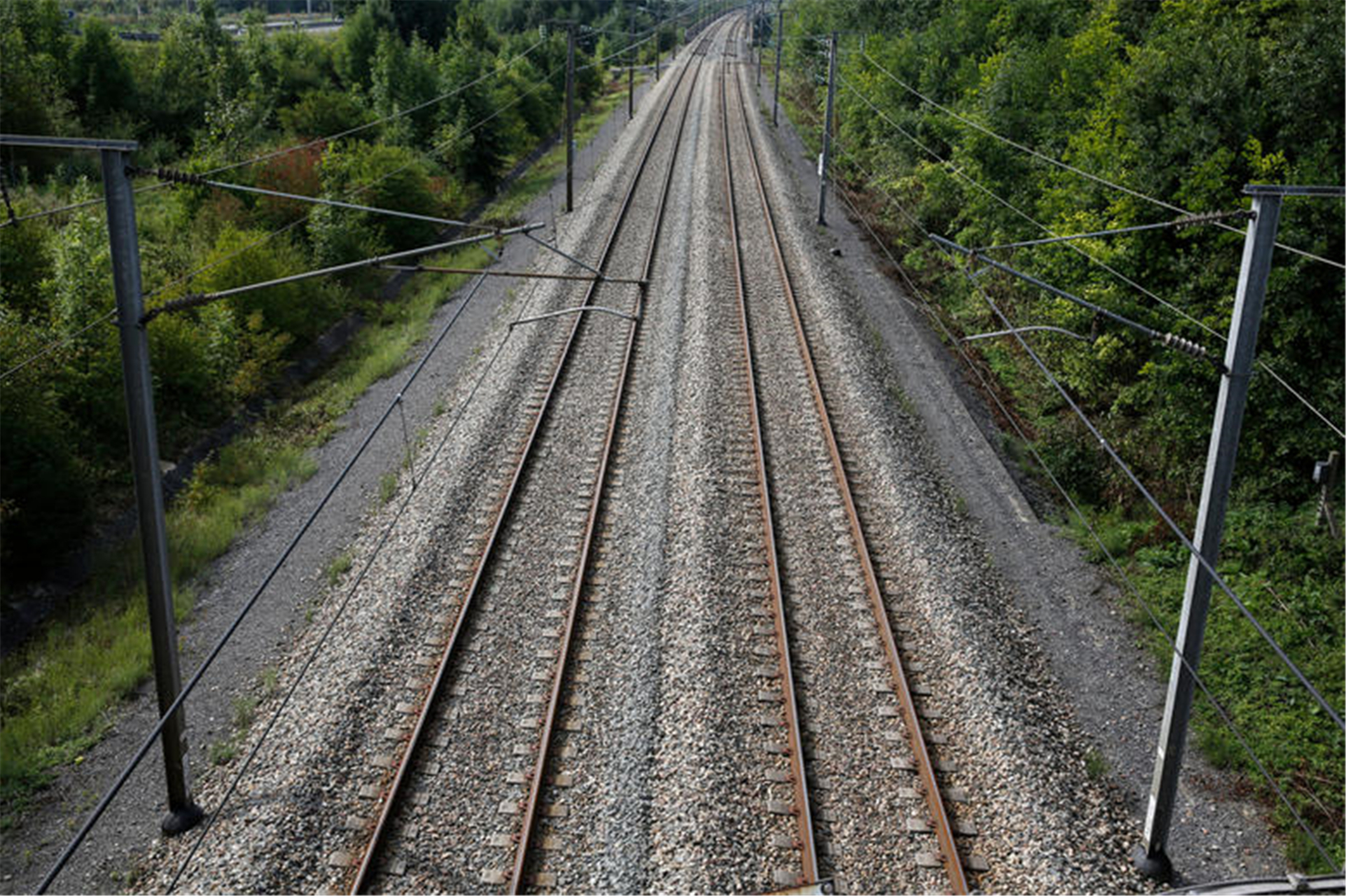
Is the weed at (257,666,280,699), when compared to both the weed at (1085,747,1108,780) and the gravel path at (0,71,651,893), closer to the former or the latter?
the gravel path at (0,71,651,893)

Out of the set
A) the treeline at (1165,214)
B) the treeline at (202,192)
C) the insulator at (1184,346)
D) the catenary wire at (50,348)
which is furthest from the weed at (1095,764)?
the treeline at (202,192)

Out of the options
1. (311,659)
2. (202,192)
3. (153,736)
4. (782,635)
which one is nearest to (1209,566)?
(782,635)

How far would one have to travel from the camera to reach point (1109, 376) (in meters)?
19.6

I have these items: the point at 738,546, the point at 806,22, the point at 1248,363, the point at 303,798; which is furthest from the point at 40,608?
the point at 806,22

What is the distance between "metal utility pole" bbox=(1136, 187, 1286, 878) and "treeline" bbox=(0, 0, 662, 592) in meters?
11.3

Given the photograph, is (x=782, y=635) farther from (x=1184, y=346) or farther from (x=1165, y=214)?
(x=1165, y=214)

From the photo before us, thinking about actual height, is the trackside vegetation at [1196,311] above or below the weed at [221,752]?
above

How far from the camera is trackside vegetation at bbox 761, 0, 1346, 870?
1277cm

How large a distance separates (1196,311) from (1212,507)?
9797 mm

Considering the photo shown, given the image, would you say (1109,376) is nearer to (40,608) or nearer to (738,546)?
(738,546)

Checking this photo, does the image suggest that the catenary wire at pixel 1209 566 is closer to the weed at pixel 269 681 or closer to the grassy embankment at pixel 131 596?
the weed at pixel 269 681

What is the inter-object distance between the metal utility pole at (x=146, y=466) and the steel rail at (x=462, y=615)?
75.7 inches

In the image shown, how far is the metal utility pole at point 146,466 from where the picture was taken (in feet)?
26.3

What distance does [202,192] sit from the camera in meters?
26.6
